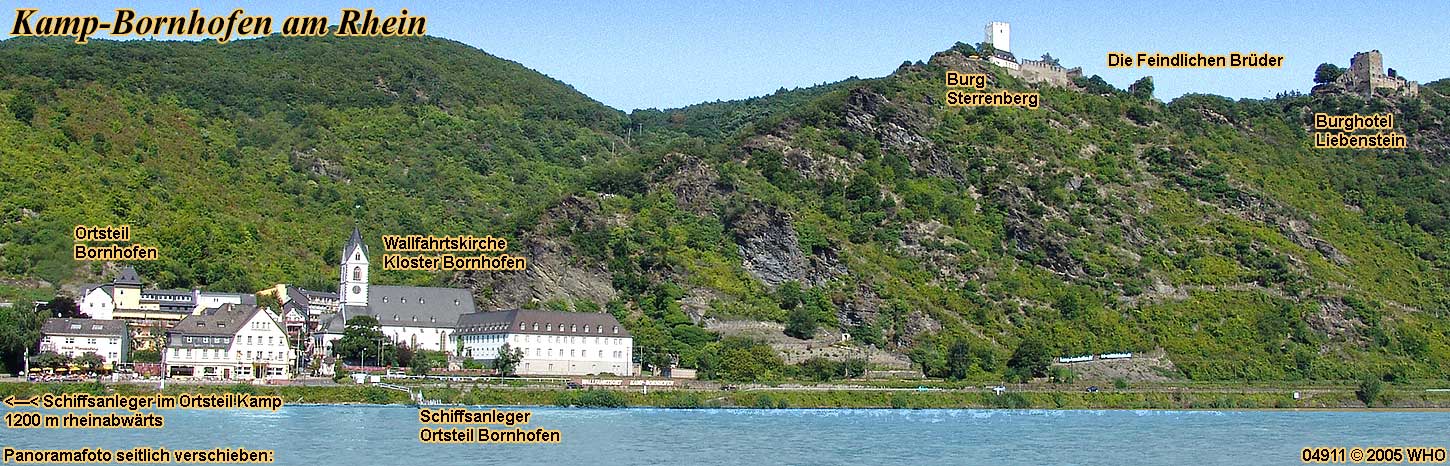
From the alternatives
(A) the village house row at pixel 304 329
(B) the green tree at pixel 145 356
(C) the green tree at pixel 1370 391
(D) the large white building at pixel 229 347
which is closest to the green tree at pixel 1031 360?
(C) the green tree at pixel 1370 391

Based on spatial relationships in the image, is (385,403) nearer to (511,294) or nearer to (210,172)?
Result: (511,294)

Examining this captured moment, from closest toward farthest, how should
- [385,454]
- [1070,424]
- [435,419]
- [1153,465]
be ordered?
1. [385,454]
2. [1153,465]
3. [435,419]
4. [1070,424]

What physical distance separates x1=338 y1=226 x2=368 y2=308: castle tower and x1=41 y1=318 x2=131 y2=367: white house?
18771 mm

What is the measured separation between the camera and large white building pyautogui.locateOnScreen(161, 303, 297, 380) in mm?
109438

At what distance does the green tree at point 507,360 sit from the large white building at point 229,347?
1321cm

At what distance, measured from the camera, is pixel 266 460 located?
197ft

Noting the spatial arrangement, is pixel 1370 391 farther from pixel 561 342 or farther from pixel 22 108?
pixel 22 108

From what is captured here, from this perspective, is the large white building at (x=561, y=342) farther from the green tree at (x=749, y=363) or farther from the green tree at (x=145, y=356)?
the green tree at (x=145, y=356)

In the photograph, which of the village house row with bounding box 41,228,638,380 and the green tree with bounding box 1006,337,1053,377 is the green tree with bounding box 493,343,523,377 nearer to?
the village house row with bounding box 41,228,638,380

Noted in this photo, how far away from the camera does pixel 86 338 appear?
4321 inches

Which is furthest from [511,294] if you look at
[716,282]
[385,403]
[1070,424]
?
[1070,424]

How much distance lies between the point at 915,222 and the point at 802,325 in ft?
80.6

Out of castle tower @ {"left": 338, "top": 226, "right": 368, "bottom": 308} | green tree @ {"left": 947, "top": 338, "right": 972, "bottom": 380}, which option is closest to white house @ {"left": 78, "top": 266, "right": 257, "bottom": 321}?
castle tower @ {"left": 338, "top": 226, "right": 368, "bottom": 308}

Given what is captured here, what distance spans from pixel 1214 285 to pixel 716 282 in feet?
132
